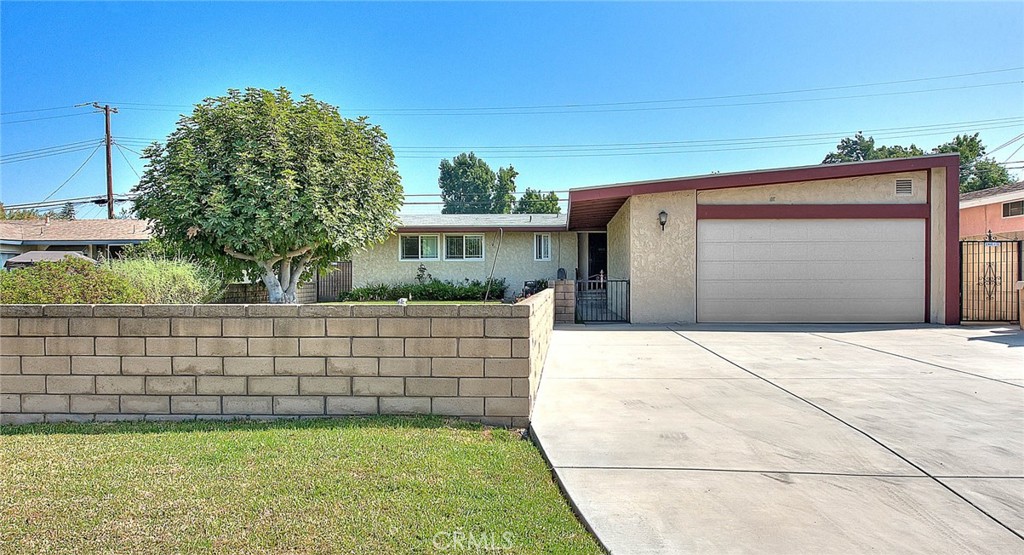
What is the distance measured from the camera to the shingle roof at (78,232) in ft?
67.1

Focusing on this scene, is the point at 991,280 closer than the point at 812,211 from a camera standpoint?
No

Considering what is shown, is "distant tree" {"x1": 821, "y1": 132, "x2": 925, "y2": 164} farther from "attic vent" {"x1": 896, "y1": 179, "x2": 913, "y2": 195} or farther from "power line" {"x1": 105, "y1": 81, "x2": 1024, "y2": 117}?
"attic vent" {"x1": 896, "y1": 179, "x2": 913, "y2": 195}

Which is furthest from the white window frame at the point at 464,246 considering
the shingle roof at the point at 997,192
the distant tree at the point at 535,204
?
the distant tree at the point at 535,204

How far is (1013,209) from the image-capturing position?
60.2ft

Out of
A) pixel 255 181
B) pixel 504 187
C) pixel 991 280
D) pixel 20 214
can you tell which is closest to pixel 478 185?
pixel 504 187

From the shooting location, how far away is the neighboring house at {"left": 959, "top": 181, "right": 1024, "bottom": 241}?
17.9m

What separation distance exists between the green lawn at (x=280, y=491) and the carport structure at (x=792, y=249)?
854cm

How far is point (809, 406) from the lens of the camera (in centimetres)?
475

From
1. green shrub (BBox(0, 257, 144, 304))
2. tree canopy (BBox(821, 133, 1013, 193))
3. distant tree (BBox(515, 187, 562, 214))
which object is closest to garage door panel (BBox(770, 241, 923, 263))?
green shrub (BBox(0, 257, 144, 304))

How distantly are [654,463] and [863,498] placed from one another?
1156 mm

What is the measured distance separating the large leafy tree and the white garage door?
7.99m

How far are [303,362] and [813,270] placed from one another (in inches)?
447

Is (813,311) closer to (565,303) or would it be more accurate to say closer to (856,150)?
(565,303)

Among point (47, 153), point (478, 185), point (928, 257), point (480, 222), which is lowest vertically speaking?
point (928, 257)
